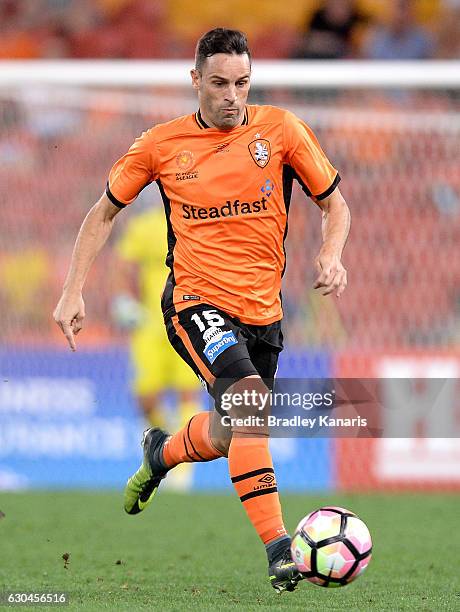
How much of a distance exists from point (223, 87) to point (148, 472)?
6.49 ft

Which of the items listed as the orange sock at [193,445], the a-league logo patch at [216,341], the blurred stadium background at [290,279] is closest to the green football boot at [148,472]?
the orange sock at [193,445]

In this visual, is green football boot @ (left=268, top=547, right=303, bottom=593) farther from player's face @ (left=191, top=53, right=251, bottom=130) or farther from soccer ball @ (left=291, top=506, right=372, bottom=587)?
player's face @ (left=191, top=53, right=251, bottom=130)

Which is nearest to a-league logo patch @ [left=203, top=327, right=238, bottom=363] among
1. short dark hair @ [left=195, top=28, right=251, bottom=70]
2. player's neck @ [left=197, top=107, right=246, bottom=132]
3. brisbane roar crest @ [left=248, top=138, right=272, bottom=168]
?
brisbane roar crest @ [left=248, top=138, right=272, bottom=168]

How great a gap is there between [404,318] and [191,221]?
5816mm

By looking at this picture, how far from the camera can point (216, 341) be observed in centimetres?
516

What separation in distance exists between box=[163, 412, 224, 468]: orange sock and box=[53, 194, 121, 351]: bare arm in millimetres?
731

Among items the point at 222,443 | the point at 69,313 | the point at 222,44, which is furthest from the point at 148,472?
the point at 222,44

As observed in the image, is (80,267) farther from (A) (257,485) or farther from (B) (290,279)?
(B) (290,279)

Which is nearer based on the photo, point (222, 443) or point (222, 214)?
point (222, 214)

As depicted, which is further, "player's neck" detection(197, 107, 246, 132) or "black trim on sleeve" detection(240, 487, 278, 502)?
"player's neck" detection(197, 107, 246, 132)

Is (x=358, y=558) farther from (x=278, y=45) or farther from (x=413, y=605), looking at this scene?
(x=278, y=45)

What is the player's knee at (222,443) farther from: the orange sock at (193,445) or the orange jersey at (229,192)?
the orange jersey at (229,192)

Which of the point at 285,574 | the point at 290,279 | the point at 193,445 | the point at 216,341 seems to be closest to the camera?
the point at 285,574

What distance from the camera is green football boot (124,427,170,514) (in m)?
5.98
